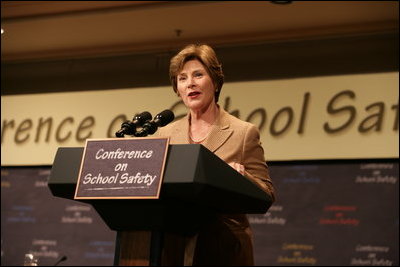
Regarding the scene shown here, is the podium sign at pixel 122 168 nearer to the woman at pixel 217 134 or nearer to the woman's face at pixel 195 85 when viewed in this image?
the woman at pixel 217 134

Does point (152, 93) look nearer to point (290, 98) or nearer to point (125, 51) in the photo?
point (125, 51)

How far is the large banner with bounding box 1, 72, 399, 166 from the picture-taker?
530cm

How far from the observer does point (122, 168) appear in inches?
64.3

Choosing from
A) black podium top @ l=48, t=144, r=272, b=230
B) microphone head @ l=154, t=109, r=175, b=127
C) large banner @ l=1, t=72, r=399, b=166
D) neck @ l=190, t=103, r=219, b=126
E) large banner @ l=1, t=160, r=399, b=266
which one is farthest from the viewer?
large banner @ l=1, t=72, r=399, b=166

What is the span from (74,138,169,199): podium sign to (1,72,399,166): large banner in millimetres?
3814

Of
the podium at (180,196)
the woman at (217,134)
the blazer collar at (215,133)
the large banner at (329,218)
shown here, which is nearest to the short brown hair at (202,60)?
the woman at (217,134)

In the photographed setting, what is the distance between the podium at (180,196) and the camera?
1570 mm

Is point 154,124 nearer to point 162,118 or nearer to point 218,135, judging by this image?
point 162,118

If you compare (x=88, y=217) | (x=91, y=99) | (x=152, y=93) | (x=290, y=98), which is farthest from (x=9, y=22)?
(x=290, y=98)

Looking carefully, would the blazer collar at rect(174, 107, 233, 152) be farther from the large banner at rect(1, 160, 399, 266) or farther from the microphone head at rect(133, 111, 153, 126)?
the large banner at rect(1, 160, 399, 266)

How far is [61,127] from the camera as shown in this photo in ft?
20.8

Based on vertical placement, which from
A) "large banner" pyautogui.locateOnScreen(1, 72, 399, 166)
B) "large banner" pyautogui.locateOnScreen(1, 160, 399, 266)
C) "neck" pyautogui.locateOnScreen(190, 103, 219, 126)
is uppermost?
"large banner" pyautogui.locateOnScreen(1, 72, 399, 166)

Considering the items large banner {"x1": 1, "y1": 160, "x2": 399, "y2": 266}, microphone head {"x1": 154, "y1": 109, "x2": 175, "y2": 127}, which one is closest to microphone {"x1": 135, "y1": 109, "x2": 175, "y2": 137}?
microphone head {"x1": 154, "y1": 109, "x2": 175, "y2": 127}

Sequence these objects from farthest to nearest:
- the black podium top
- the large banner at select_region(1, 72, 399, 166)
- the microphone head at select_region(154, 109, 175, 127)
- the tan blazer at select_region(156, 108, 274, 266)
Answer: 1. the large banner at select_region(1, 72, 399, 166)
2. the microphone head at select_region(154, 109, 175, 127)
3. the tan blazer at select_region(156, 108, 274, 266)
4. the black podium top
